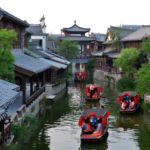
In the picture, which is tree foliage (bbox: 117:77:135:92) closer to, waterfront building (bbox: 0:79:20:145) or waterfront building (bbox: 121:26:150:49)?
waterfront building (bbox: 121:26:150:49)

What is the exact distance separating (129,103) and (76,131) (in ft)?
29.2

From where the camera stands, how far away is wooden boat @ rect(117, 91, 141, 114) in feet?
115

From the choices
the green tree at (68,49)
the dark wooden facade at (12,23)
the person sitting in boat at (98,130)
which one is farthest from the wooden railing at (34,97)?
the green tree at (68,49)

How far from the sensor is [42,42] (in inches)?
2785

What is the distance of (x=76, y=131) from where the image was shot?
2842 centimetres

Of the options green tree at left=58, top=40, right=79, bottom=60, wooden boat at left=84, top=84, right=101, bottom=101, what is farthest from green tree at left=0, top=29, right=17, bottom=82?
green tree at left=58, top=40, right=79, bottom=60

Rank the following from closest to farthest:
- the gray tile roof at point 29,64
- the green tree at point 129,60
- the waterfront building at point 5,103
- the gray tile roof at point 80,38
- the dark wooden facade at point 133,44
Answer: the waterfront building at point 5,103 → the gray tile roof at point 29,64 → the green tree at point 129,60 → the dark wooden facade at point 133,44 → the gray tile roof at point 80,38

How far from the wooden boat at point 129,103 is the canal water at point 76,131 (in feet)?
1.98

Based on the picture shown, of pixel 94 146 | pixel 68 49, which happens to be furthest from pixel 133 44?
pixel 94 146

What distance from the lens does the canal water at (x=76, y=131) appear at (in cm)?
2451

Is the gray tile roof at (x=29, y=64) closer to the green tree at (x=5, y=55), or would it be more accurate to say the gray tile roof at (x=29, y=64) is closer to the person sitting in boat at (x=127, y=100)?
the green tree at (x=5, y=55)

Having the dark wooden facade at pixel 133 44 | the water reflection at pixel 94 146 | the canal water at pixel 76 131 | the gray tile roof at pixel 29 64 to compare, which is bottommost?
the water reflection at pixel 94 146

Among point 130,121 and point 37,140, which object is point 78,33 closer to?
point 130,121

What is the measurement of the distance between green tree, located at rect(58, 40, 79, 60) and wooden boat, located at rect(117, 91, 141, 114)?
143 ft
